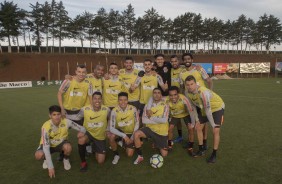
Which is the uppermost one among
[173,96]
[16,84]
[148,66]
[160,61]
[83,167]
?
[160,61]

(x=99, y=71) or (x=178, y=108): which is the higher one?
(x=99, y=71)

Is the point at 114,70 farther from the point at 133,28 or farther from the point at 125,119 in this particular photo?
the point at 133,28

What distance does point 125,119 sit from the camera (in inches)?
239

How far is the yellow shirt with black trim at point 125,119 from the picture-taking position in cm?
604

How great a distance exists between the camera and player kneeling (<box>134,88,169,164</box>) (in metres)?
6.02

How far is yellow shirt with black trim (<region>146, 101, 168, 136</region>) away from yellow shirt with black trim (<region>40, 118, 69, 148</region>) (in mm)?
1933

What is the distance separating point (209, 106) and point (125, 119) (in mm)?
1906

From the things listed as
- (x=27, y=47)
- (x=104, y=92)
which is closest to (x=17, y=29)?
(x=27, y=47)

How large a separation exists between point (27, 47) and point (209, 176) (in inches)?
2193

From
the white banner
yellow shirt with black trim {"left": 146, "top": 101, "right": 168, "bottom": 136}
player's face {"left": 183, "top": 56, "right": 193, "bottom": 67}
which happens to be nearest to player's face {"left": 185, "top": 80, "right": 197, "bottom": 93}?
yellow shirt with black trim {"left": 146, "top": 101, "right": 168, "bottom": 136}

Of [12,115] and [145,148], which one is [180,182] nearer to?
[145,148]

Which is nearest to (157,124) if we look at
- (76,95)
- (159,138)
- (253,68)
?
(159,138)

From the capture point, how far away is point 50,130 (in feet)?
17.3

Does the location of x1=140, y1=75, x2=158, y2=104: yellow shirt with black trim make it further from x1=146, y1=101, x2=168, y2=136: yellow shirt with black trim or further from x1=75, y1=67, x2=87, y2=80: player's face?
x1=75, y1=67, x2=87, y2=80: player's face
